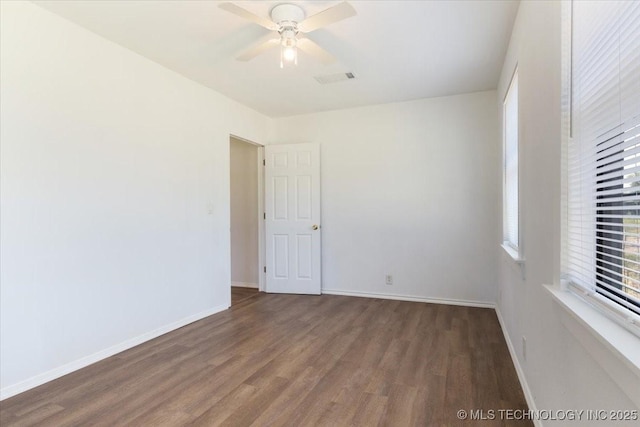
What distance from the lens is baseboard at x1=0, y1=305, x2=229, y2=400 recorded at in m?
2.13

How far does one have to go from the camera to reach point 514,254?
8.41 feet

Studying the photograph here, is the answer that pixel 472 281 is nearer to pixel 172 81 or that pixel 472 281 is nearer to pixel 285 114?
pixel 285 114

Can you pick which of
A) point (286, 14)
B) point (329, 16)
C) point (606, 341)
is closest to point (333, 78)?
point (286, 14)

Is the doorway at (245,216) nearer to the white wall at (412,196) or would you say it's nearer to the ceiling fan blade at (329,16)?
the white wall at (412,196)

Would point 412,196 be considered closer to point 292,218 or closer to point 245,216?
point 292,218

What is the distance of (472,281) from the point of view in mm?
4008

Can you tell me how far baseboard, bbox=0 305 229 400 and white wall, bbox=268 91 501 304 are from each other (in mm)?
2113

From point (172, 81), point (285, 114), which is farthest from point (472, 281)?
point (172, 81)

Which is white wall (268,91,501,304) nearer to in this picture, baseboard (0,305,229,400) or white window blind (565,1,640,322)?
baseboard (0,305,229,400)

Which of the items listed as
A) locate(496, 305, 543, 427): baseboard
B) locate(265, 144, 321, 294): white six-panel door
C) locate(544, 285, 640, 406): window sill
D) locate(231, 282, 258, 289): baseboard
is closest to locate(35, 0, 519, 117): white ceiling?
locate(265, 144, 321, 294): white six-panel door

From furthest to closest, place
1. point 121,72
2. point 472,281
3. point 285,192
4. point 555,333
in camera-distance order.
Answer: point 285,192, point 472,281, point 121,72, point 555,333

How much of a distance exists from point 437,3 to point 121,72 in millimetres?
2558

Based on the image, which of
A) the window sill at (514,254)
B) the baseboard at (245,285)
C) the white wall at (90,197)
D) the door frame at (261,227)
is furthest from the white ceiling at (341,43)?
the baseboard at (245,285)

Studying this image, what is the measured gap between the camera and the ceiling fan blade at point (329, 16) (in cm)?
190
